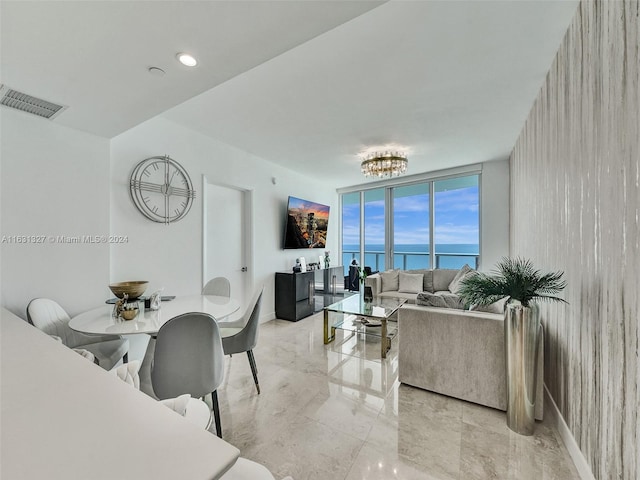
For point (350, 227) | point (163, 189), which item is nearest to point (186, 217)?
point (163, 189)

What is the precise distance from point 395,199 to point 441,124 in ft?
8.96

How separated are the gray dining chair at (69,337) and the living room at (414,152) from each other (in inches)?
7.2

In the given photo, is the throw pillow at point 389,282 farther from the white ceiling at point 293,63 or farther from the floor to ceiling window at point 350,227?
the white ceiling at point 293,63

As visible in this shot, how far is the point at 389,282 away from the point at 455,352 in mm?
2702

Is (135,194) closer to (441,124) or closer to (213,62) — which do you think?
(213,62)

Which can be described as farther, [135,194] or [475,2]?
[135,194]

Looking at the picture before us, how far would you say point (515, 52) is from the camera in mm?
2014

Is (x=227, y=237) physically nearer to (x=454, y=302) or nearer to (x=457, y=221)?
(x=454, y=302)

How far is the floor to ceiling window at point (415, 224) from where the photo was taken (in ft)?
17.0

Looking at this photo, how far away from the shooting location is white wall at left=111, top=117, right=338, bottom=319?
8.87 ft

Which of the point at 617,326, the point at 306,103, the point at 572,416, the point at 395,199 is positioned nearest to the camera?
the point at 617,326

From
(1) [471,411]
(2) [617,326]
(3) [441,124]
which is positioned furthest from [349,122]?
(1) [471,411]

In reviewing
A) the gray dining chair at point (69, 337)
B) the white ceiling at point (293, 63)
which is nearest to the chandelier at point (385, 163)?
the white ceiling at point (293, 63)

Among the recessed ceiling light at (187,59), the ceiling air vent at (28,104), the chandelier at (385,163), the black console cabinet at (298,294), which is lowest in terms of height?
the black console cabinet at (298,294)
